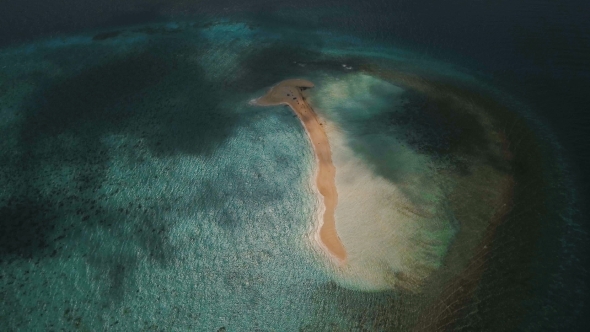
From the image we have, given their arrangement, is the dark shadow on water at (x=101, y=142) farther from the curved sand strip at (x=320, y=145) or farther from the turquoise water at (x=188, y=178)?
the curved sand strip at (x=320, y=145)

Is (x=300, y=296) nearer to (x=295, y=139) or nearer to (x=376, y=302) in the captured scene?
(x=376, y=302)

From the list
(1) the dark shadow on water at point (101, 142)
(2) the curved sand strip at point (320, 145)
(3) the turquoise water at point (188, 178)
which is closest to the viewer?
(3) the turquoise water at point (188, 178)

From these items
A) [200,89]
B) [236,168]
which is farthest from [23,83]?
[236,168]

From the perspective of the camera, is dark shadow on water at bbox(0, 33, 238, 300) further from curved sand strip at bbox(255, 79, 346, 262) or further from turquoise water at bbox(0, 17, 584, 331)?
curved sand strip at bbox(255, 79, 346, 262)

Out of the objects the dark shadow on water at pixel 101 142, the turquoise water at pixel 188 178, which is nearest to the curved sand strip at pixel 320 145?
the turquoise water at pixel 188 178

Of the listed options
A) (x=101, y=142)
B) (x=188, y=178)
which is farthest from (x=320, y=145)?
(x=101, y=142)

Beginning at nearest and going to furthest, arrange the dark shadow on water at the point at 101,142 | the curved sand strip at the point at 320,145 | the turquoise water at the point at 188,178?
the turquoise water at the point at 188,178 → the curved sand strip at the point at 320,145 → the dark shadow on water at the point at 101,142

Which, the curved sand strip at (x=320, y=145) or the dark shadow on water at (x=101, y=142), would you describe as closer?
the curved sand strip at (x=320, y=145)
